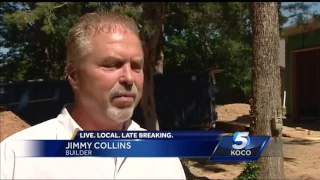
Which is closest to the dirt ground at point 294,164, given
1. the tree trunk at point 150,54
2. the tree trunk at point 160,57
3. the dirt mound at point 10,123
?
the tree trunk at point 150,54

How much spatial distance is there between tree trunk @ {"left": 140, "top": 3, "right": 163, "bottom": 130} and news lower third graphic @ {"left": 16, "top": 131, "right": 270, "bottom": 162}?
4.67ft

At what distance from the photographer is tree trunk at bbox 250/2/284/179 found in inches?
145

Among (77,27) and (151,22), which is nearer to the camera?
(77,27)

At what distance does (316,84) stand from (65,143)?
873 centimetres

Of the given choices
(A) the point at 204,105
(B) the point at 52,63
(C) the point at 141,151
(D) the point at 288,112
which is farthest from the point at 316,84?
(C) the point at 141,151

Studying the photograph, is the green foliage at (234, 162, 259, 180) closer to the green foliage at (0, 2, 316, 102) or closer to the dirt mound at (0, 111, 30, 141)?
the green foliage at (0, 2, 316, 102)

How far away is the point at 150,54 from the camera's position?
3.18 m

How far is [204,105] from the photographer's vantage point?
132 inches

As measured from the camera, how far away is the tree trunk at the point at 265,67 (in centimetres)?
370

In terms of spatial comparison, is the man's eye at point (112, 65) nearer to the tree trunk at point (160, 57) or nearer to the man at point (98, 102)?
the man at point (98, 102)

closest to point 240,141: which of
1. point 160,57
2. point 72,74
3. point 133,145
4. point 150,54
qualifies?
point 133,145

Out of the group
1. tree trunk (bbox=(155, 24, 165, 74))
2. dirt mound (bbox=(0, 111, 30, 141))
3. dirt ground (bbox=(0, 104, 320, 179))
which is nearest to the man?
tree trunk (bbox=(155, 24, 165, 74))

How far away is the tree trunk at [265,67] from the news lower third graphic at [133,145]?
2.14 m

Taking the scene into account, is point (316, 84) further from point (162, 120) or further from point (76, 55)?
point (76, 55)
